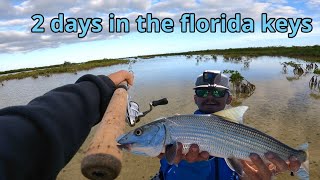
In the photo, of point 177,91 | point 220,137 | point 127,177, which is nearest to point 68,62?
point 177,91

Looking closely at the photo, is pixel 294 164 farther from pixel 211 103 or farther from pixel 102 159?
pixel 211 103

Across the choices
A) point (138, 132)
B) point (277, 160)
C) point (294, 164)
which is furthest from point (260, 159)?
point (138, 132)

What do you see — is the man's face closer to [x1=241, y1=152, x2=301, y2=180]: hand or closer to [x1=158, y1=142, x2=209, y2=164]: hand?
[x1=241, y1=152, x2=301, y2=180]: hand

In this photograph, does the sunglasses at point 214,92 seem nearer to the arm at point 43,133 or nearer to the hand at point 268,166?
the hand at point 268,166

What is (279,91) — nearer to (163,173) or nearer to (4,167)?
(163,173)

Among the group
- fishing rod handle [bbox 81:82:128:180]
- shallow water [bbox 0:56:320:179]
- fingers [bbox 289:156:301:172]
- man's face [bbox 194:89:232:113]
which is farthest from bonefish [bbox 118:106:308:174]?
shallow water [bbox 0:56:320:179]

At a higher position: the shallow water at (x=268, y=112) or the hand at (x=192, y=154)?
the hand at (x=192, y=154)

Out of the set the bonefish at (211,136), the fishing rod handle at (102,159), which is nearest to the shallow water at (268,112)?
the bonefish at (211,136)
